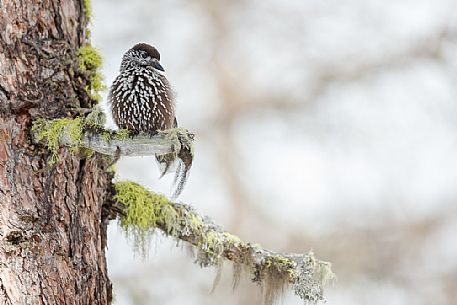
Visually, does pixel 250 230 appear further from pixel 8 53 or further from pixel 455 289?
pixel 8 53

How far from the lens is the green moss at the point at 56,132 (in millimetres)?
2658

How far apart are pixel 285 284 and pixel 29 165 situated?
118 centimetres

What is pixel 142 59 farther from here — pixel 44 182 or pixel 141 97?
pixel 44 182

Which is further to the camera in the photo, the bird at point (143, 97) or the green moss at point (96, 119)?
the bird at point (143, 97)

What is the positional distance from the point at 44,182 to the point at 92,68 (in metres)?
0.67

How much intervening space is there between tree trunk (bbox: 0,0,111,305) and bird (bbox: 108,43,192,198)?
186 mm

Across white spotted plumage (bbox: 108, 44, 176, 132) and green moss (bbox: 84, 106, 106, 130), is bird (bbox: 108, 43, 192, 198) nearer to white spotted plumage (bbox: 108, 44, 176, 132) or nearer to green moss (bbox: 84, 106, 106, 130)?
white spotted plumage (bbox: 108, 44, 176, 132)

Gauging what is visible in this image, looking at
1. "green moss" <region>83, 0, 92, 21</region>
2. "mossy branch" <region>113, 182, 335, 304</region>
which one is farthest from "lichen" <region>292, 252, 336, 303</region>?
"green moss" <region>83, 0, 92, 21</region>

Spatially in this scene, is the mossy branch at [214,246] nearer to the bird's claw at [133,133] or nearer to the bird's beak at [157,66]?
the bird's claw at [133,133]

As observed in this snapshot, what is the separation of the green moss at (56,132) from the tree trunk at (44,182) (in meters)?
0.04

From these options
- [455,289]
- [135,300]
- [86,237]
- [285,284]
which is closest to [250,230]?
[135,300]

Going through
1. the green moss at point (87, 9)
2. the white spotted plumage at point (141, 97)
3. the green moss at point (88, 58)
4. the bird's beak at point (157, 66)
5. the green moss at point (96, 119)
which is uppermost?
the green moss at point (87, 9)

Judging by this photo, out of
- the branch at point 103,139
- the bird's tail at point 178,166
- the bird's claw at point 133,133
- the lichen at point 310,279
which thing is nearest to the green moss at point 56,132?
the branch at point 103,139

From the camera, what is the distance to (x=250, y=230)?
622 centimetres
